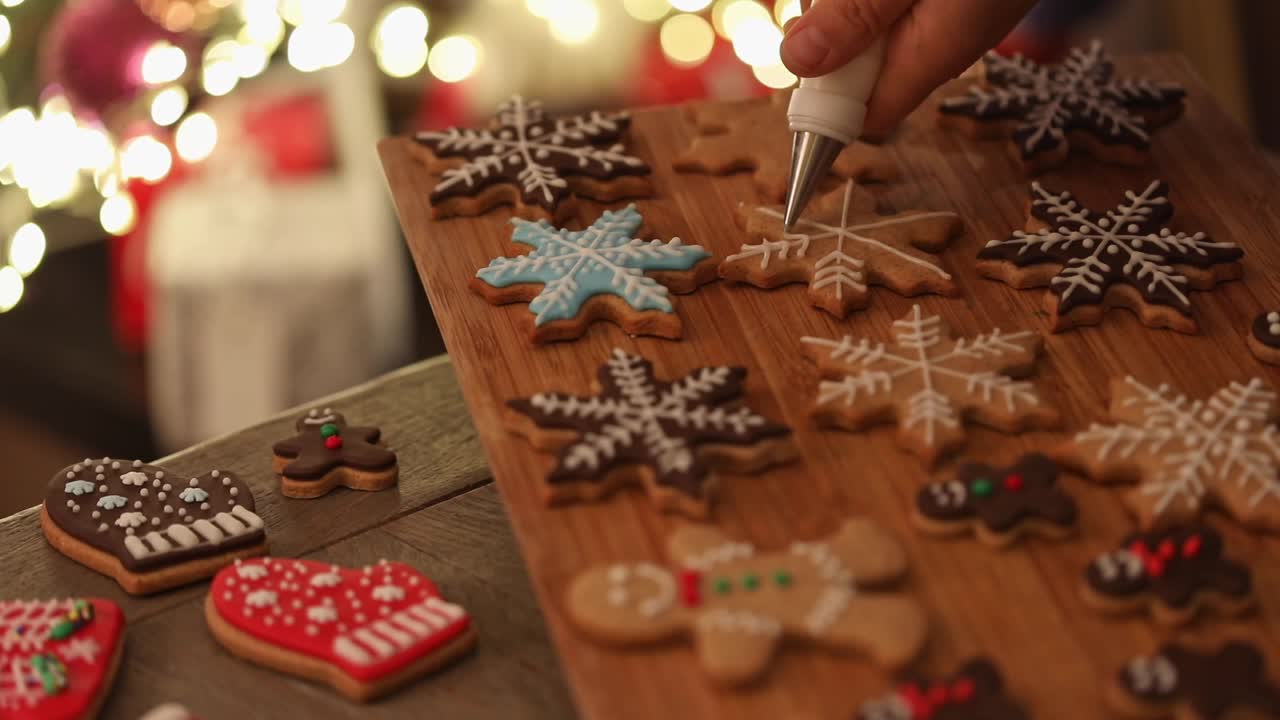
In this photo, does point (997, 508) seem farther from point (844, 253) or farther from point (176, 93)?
point (176, 93)

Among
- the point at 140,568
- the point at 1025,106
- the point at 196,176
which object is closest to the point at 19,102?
the point at 196,176

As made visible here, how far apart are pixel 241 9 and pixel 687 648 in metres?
1.92

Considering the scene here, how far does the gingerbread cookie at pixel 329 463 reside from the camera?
140 centimetres

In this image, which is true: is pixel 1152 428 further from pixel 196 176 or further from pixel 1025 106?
pixel 196 176

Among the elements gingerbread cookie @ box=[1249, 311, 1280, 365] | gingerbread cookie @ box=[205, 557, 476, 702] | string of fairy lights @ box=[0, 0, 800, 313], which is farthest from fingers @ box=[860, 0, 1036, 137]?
string of fairy lights @ box=[0, 0, 800, 313]

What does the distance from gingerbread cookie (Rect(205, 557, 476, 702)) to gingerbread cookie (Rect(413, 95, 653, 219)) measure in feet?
1.50

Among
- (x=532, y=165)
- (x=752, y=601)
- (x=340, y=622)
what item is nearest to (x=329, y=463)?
(x=340, y=622)

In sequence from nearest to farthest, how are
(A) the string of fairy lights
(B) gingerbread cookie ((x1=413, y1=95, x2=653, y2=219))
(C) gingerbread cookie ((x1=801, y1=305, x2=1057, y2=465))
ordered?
1. (C) gingerbread cookie ((x1=801, y1=305, x2=1057, y2=465))
2. (B) gingerbread cookie ((x1=413, y1=95, x2=653, y2=219))
3. (A) the string of fairy lights

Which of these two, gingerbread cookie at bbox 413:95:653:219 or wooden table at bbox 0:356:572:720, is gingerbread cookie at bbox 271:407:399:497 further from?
gingerbread cookie at bbox 413:95:653:219

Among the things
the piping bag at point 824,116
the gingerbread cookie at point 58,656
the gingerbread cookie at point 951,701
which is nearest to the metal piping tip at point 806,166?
the piping bag at point 824,116

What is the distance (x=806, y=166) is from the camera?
140 centimetres

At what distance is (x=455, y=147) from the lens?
5.12 feet

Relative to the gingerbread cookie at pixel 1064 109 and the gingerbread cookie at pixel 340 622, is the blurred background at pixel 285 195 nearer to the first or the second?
the gingerbread cookie at pixel 1064 109

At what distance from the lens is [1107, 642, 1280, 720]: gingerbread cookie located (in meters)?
0.92
